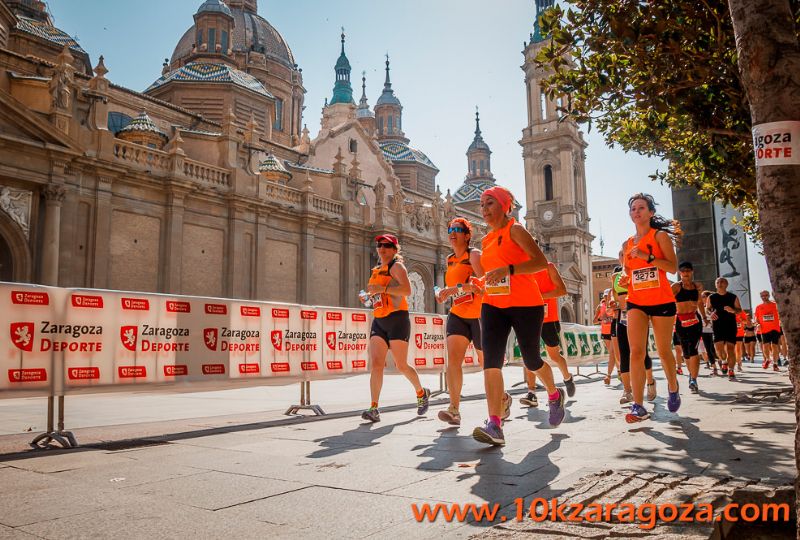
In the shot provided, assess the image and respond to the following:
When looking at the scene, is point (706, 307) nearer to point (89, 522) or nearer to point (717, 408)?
point (717, 408)

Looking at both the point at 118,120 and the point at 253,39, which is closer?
the point at 118,120

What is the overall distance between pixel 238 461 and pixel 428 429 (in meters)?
2.21

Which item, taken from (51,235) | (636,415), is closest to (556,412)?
(636,415)

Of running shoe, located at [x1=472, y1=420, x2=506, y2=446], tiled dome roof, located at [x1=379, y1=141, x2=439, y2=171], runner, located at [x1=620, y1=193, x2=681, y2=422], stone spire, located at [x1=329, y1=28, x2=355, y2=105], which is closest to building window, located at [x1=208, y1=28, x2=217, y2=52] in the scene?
tiled dome roof, located at [x1=379, y1=141, x2=439, y2=171]

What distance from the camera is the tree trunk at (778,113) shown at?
2305mm

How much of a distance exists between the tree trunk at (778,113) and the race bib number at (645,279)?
3.61 metres

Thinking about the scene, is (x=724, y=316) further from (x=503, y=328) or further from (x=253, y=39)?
(x=253, y=39)

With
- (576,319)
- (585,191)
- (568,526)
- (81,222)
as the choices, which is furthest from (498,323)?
(585,191)

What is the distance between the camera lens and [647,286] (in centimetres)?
598

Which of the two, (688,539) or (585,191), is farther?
(585,191)

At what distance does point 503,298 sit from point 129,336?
425 cm

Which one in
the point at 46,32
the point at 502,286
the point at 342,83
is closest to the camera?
the point at 502,286

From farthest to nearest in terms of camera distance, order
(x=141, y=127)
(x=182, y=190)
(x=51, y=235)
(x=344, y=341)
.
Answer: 1. (x=141, y=127)
2. (x=182, y=190)
3. (x=51, y=235)
4. (x=344, y=341)

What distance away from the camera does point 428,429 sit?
19.9 ft
